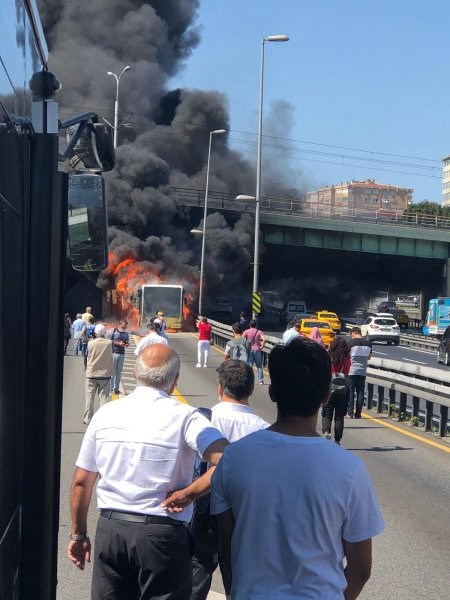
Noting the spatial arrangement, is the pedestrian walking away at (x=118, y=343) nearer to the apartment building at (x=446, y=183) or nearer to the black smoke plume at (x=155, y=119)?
the black smoke plume at (x=155, y=119)

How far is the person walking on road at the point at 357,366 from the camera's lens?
1616 cm

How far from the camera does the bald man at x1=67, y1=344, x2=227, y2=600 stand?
3.92 m

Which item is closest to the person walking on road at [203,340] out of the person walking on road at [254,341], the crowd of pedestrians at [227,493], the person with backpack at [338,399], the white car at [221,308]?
the person walking on road at [254,341]

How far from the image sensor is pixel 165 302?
169 feet

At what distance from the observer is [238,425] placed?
17.5 ft

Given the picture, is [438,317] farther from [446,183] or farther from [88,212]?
[446,183]

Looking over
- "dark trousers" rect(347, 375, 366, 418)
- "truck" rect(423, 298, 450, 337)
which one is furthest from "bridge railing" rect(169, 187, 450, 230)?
"dark trousers" rect(347, 375, 366, 418)

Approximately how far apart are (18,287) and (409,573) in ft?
15.9

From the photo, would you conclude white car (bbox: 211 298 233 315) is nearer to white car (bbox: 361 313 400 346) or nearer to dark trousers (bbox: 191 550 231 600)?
white car (bbox: 361 313 400 346)

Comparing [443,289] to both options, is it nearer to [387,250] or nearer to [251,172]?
[387,250]

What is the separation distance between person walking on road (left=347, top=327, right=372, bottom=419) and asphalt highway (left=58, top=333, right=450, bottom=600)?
38 centimetres

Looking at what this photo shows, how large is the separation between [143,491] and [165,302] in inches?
1873

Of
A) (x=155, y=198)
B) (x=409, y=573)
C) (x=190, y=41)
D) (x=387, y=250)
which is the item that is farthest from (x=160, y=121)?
(x=409, y=573)

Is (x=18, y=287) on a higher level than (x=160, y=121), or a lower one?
lower
